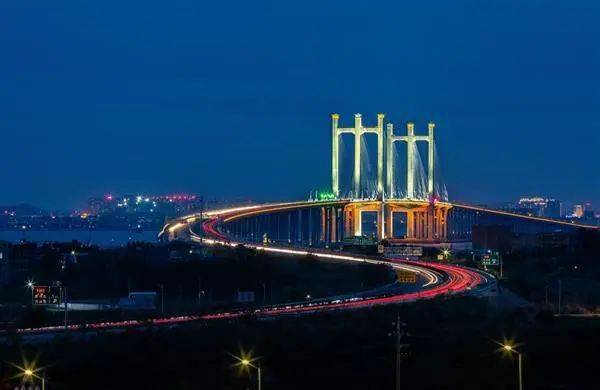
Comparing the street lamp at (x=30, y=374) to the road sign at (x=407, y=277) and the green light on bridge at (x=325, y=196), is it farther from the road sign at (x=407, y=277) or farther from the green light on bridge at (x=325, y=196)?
the green light on bridge at (x=325, y=196)

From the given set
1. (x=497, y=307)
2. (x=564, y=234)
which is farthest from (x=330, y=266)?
(x=564, y=234)

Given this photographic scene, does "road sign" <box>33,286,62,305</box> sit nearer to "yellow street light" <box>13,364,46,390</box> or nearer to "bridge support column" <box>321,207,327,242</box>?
"yellow street light" <box>13,364,46,390</box>

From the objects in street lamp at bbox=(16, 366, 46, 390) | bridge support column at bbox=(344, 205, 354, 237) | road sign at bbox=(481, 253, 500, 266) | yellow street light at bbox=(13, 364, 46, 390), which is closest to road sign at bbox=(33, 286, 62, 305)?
yellow street light at bbox=(13, 364, 46, 390)

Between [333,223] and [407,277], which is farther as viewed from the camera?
[333,223]

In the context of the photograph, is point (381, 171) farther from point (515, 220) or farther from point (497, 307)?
point (497, 307)

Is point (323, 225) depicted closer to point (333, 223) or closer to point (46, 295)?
point (333, 223)

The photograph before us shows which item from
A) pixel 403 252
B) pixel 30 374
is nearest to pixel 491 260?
pixel 403 252
